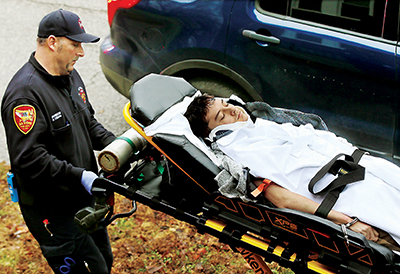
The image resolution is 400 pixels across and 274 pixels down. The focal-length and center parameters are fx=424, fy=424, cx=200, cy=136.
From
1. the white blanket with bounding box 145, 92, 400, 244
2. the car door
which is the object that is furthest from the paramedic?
the car door

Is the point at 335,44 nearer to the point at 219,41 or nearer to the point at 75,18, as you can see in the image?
the point at 219,41

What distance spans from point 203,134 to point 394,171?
1188mm

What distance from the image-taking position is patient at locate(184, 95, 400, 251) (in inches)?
86.3

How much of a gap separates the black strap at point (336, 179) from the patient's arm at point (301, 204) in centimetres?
4

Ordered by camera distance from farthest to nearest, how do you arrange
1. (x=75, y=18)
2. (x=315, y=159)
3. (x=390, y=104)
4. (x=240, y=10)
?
1. (x=240, y=10)
2. (x=390, y=104)
3. (x=75, y=18)
4. (x=315, y=159)

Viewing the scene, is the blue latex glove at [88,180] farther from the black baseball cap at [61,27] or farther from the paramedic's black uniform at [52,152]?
the black baseball cap at [61,27]

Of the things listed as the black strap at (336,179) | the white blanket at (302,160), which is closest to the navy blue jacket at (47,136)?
the white blanket at (302,160)

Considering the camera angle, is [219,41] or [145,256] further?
[219,41]

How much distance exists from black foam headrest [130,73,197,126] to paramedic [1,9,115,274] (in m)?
0.40

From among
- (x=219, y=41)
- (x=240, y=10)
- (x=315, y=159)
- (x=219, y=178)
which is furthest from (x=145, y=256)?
(x=240, y=10)

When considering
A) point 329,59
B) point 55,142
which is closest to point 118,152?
point 55,142

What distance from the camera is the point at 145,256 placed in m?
3.54

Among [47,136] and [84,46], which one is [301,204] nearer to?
[47,136]

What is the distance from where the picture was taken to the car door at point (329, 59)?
349cm
